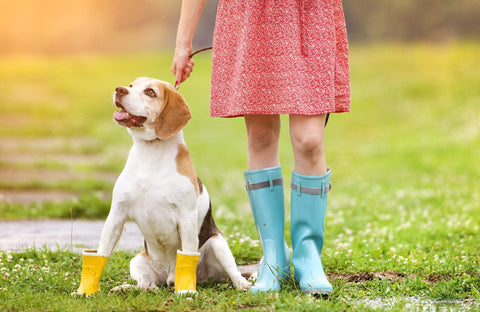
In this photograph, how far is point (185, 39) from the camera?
328cm

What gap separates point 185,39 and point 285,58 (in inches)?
20.2

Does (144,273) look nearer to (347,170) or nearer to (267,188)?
(267,188)

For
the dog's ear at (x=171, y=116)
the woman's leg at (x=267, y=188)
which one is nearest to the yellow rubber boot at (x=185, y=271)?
the woman's leg at (x=267, y=188)

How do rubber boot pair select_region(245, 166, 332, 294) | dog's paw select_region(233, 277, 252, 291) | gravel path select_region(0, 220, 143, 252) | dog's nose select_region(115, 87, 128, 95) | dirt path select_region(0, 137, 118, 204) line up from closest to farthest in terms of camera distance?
dog's nose select_region(115, 87, 128, 95)
rubber boot pair select_region(245, 166, 332, 294)
dog's paw select_region(233, 277, 252, 291)
gravel path select_region(0, 220, 143, 252)
dirt path select_region(0, 137, 118, 204)

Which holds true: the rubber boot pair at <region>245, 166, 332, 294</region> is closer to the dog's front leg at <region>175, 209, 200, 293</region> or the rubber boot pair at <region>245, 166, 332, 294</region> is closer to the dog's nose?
the dog's front leg at <region>175, 209, 200, 293</region>

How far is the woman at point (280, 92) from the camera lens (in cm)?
311

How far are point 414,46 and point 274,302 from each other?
708 inches

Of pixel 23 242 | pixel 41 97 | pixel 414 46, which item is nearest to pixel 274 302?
pixel 23 242

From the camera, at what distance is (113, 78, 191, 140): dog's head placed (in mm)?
3014

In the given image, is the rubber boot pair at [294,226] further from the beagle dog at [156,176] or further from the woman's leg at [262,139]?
the beagle dog at [156,176]

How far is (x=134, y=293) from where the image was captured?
3.14 metres

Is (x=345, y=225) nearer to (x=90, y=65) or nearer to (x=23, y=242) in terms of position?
(x=23, y=242)

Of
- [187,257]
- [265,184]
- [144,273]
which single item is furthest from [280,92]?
[144,273]

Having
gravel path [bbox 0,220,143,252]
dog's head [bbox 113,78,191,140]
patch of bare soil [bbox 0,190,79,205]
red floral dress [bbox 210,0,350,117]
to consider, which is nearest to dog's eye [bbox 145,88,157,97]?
dog's head [bbox 113,78,191,140]
